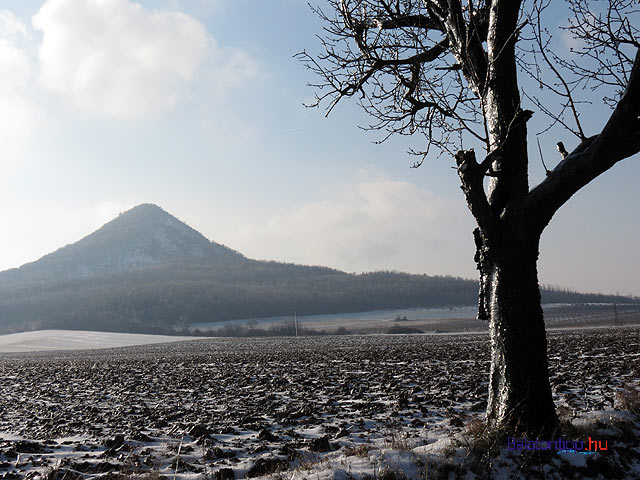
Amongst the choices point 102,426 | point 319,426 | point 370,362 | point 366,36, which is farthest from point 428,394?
point 370,362

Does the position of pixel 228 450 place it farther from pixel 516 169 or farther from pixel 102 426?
pixel 516 169

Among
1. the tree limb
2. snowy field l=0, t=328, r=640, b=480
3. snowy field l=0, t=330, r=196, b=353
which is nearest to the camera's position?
snowy field l=0, t=328, r=640, b=480

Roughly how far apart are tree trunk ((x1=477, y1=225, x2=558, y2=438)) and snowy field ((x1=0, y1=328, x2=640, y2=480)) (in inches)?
24.1

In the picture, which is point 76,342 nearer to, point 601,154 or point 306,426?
point 306,426

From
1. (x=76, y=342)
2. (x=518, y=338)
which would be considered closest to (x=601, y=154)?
(x=518, y=338)

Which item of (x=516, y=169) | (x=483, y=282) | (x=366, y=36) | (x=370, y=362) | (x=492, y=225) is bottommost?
(x=370, y=362)

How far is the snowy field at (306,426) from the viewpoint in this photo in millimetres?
6748

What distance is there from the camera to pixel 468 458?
6.67m

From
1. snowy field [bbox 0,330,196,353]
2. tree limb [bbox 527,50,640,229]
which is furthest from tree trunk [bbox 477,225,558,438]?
snowy field [bbox 0,330,196,353]

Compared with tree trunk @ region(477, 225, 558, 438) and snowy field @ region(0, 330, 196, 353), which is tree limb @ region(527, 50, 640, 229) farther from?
snowy field @ region(0, 330, 196, 353)

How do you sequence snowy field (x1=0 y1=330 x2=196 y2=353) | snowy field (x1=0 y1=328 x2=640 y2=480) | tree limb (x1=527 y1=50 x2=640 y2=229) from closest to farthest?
1. snowy field (x1=0 y1=328 x2=640 y2=480)
2. tree limb (x1=527 y1=50 x2=640 y2=229)
3. snowy field (x1=0 y1=330 x2=196 y2=353)

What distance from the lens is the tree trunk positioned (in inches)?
297

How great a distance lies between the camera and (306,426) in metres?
10.2

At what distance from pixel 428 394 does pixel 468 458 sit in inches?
250
